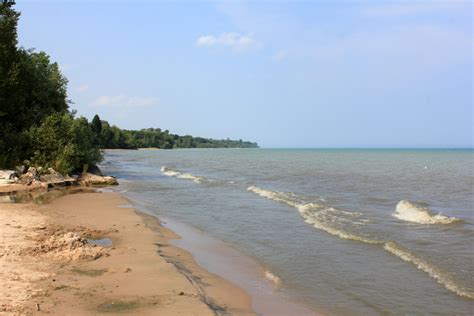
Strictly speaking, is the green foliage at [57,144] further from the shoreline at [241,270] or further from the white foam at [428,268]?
the white foam at [428,268]

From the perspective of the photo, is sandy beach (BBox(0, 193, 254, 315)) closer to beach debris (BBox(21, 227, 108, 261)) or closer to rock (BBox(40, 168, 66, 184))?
beach debris (BBox(21, 227, 108, 261))

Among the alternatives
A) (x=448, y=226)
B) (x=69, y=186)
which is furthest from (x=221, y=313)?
(x=69, y=186)

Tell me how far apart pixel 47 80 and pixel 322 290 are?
32.6m

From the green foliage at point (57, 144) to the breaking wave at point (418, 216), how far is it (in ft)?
72.0

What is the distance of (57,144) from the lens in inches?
1168

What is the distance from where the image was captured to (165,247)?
12.1 meters

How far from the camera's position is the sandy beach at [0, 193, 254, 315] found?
7055 millimetres

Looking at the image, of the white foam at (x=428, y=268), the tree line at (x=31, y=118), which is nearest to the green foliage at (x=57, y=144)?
the tree line at (x=31, y=118)

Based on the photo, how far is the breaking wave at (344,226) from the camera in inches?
394

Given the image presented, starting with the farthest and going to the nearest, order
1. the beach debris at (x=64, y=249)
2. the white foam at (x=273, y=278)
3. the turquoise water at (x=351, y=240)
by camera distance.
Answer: the beach debris at (x=64, y=249) → the white foam at (x=273, y=278) → the turquoise water at (x=351, y=240)

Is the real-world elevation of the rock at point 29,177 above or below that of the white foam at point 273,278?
above

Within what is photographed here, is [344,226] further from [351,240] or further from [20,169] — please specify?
[20,169]

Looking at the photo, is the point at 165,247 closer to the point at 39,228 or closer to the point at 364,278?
the point at 39,228

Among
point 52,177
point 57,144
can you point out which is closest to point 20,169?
point 52,177
